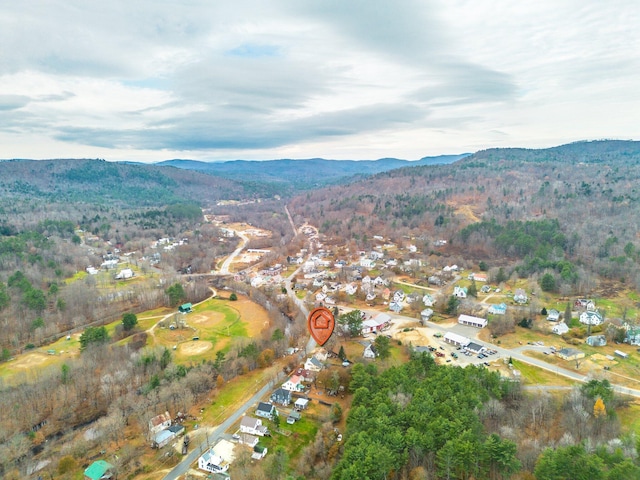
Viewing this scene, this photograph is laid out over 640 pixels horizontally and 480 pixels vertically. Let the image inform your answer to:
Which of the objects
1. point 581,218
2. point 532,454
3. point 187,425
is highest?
point 581,218

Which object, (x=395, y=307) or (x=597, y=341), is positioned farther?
(x=395, y=307)

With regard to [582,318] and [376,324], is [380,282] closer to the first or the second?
[376,324]

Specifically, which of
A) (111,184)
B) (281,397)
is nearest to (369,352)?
(281,397)

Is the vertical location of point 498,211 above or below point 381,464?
above

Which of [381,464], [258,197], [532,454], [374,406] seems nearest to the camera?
[381,464]

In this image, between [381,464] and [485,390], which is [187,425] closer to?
[381,464]

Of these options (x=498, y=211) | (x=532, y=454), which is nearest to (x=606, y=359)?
(x=532, y=454)

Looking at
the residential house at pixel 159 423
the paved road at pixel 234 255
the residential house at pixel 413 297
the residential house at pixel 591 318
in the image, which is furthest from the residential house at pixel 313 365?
the paved road at pixel 234 255
